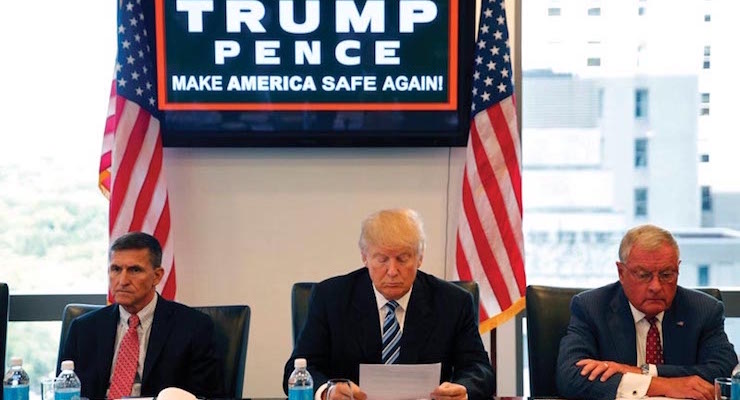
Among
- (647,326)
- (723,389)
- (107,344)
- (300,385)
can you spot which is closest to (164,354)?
(107,344)

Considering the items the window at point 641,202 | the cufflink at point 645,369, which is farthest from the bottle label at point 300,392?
the window at point 641,202

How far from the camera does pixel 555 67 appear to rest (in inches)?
185

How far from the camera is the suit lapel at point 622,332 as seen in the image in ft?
10.9

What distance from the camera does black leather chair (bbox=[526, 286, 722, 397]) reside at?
11.4 feet

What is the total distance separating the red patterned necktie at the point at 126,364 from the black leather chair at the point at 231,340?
9.4 inches

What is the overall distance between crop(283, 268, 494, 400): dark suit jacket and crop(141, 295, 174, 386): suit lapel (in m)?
0.47

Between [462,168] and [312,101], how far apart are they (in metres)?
0.79

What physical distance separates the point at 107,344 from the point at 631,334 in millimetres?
1867

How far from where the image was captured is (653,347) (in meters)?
3.36

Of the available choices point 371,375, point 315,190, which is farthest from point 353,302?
point 315,190

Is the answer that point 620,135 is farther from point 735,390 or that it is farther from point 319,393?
point 319,393

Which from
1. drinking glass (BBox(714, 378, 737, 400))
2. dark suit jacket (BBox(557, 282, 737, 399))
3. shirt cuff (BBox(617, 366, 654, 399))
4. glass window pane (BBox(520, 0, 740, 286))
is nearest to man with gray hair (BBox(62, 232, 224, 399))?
dark suit jacket (BBox(557, 282, 737, 399))

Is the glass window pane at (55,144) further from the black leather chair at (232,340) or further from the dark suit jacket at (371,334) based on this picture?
the dark suit jacket at (371,334)

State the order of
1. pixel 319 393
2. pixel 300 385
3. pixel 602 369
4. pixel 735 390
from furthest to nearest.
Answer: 1. pixel 602 369
2. pixel 319 393
3. pixel 300 385
4. pixel 735 390
